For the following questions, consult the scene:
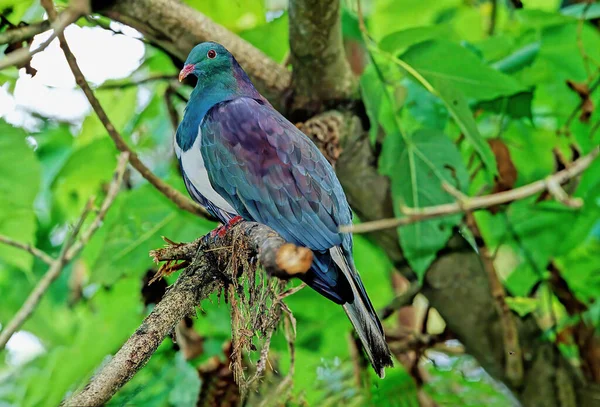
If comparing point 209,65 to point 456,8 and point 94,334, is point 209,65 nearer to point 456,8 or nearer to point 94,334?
point 94,334

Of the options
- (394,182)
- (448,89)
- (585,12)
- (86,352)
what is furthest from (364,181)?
(86,352)

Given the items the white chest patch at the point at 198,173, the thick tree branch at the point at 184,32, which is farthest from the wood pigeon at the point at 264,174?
the thick tree branch at the point at 184,32

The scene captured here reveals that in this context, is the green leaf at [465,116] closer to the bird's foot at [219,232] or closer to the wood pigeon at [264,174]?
the wood pigeon at [264,174]

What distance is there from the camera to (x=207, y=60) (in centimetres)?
240

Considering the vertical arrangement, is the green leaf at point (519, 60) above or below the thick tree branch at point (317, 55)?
below

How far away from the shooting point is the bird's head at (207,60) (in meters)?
2.38

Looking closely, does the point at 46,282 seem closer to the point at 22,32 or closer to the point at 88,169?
the point at 22,32

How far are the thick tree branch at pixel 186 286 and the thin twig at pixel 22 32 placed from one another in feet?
3.13

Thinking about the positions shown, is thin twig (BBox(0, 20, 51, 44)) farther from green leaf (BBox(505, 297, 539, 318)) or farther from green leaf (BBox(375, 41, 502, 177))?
green leaf (BBox(505, 297, 539, 318))

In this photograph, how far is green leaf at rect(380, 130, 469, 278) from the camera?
8.50 ft

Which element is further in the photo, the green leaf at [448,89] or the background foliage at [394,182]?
the background foliage at [394,182]

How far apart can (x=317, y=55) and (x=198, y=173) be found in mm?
642

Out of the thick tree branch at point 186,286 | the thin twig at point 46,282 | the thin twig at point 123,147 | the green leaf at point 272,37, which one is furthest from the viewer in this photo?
the green leaf at point 272,37

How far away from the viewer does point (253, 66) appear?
110 inches
